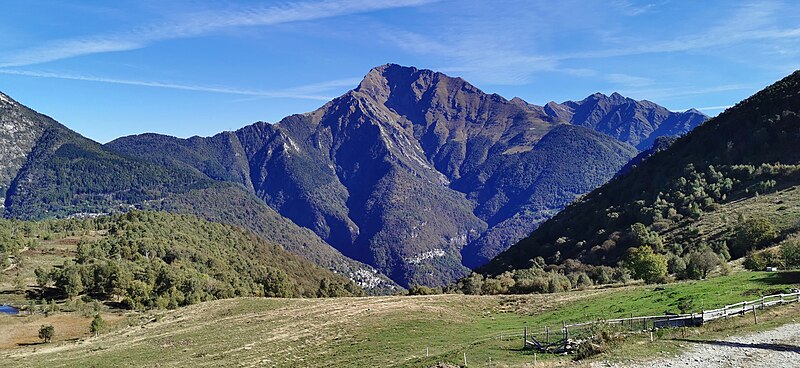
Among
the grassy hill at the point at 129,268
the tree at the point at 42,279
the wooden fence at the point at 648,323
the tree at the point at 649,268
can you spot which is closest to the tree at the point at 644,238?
the tree at the point at 649,268

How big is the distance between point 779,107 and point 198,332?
6720 inches

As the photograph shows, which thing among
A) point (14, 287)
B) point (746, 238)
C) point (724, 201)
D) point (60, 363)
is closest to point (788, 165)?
point (724, 201)

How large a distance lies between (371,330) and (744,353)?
33779 millimetres

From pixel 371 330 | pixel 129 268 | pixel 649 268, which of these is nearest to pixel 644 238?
pixel 649 268

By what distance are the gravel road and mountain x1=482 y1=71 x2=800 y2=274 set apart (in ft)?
177

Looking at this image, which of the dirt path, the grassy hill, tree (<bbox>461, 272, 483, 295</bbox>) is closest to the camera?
the dirt path

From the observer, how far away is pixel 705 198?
122m

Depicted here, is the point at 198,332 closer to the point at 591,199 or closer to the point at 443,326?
the point at 443,326

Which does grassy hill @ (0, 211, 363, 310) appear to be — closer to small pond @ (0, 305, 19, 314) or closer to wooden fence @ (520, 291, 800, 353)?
small pond @ (0, 305, 19, 314)

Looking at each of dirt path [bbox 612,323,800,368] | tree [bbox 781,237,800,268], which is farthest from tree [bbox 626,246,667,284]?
dirt path [bbox 612,323,800,368]

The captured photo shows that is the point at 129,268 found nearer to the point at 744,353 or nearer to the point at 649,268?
the point at 649,268

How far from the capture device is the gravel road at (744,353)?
2433cm

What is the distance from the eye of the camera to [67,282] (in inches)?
4338

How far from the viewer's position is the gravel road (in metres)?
24.3
